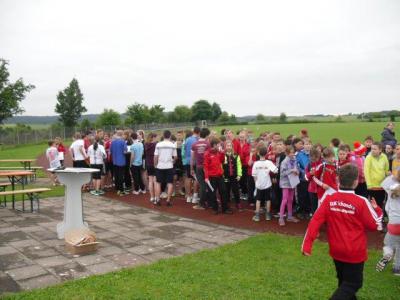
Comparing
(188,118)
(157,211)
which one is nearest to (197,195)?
(157,211)

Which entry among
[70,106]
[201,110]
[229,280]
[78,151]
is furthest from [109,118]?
[229,280]

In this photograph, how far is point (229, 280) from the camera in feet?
18.5

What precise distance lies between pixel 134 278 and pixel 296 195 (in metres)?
5.51

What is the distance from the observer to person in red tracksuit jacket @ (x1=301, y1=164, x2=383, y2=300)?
418cm

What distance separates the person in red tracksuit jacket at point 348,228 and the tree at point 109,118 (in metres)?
68.0

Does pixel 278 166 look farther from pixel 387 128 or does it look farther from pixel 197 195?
pixel 387 128

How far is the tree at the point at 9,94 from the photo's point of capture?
4922 centimetres

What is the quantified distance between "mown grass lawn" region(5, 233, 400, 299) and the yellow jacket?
2234mm

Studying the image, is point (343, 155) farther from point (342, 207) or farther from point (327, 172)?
point (342, 207)

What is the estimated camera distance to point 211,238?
7.96m

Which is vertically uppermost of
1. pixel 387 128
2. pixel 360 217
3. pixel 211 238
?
pixel 387 128

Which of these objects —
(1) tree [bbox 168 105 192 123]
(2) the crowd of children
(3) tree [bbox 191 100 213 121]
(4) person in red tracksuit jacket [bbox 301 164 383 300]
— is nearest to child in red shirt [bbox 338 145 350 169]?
(2) the crowd of children

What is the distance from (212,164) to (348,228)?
5.93 metres

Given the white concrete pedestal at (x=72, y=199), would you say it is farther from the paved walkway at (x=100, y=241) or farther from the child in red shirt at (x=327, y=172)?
the child in red shirt at (x=327, y=172)
